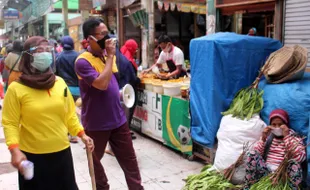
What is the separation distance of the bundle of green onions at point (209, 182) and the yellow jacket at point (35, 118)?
1.77 metres

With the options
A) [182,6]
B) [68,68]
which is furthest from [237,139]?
[182,6]

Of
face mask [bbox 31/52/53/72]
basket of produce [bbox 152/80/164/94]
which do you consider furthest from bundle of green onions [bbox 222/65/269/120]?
face mask [bbox 31/52/53/72]

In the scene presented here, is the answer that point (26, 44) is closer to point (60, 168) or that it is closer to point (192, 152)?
point (60, 168)

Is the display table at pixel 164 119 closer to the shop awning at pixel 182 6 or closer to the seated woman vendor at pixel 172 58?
the seated woman vendor at pixel 172 58

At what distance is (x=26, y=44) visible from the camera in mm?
2623

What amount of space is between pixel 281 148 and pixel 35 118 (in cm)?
243

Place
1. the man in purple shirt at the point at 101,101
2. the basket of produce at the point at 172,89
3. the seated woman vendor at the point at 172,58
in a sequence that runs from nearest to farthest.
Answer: the man in purple shirt at the point at 101,101, the basket of produce at the point at 172,89, the seated woman vendor at the point at 172,58

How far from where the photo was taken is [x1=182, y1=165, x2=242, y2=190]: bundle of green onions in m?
3.75

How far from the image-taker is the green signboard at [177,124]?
16.5ft

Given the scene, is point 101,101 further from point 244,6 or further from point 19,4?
point 19,4

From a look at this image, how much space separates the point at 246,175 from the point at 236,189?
254 mm

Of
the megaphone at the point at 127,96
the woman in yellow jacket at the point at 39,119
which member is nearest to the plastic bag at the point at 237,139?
the megaphone at the point at 127,96

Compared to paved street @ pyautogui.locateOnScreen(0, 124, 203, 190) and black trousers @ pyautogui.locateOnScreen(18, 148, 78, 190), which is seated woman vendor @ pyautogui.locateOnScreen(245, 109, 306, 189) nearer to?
paved street @ pyautogui.locateOnScreen(0, 124, 203, 190)

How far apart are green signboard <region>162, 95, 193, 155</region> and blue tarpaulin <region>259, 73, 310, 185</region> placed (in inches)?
51.2
